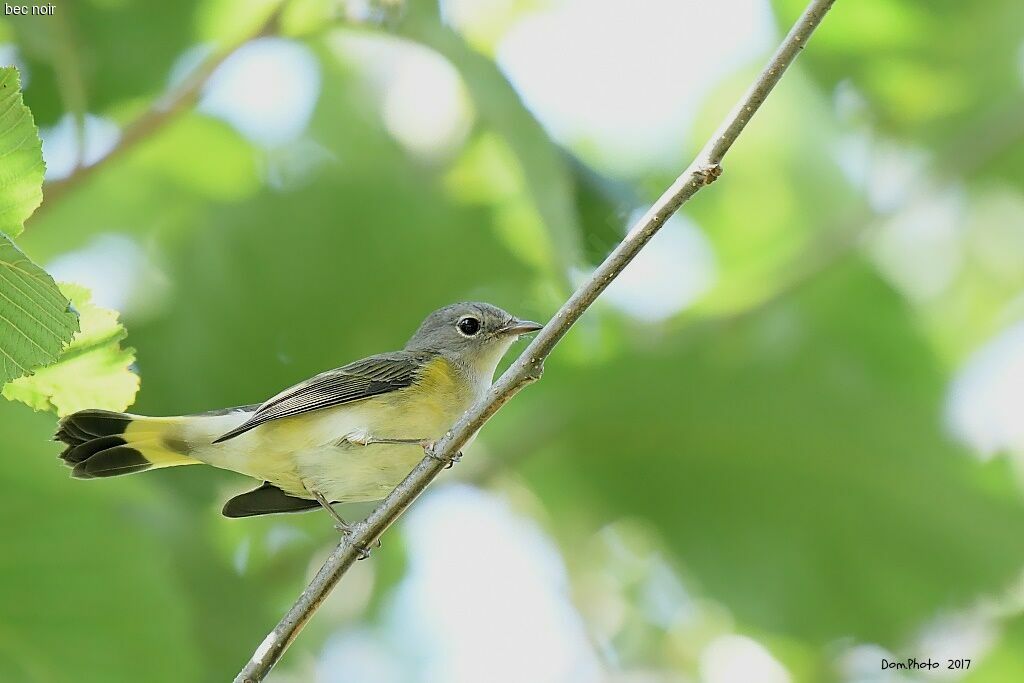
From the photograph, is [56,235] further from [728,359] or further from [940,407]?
[940,407]

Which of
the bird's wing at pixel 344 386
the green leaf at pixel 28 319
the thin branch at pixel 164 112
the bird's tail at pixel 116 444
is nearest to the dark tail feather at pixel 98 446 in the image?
the bird's tail at pixel 116 444

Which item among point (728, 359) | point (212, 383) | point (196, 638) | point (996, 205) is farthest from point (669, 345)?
point (996, 205)

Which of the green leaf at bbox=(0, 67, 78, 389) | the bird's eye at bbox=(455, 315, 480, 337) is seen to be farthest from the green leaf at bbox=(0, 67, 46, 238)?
the bird's eye at bbox=(455, 315, 480, 337)

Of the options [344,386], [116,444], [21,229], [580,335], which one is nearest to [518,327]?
[580,335]

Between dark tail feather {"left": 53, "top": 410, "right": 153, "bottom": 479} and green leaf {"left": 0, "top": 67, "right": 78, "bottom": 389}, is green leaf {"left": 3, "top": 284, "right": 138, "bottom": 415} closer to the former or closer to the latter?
green leaf {"left": 0, "top": 67, "right": 78, "bottom": 389}

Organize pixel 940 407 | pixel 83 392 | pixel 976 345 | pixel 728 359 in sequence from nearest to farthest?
pixel 83 392 < pixel 728 359 < pixel 940 407 < pixel 976 345

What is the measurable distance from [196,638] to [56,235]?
189cm

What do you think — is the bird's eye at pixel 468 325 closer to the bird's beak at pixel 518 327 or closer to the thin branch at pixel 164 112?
the bird's beak at pixel 518 327

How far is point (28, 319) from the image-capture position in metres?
1.78

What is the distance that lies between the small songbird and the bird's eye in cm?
35

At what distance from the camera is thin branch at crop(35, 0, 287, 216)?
3170 millimetres

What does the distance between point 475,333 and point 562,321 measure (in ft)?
7.74

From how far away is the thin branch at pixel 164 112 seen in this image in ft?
10.4

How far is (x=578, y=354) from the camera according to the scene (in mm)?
4715
